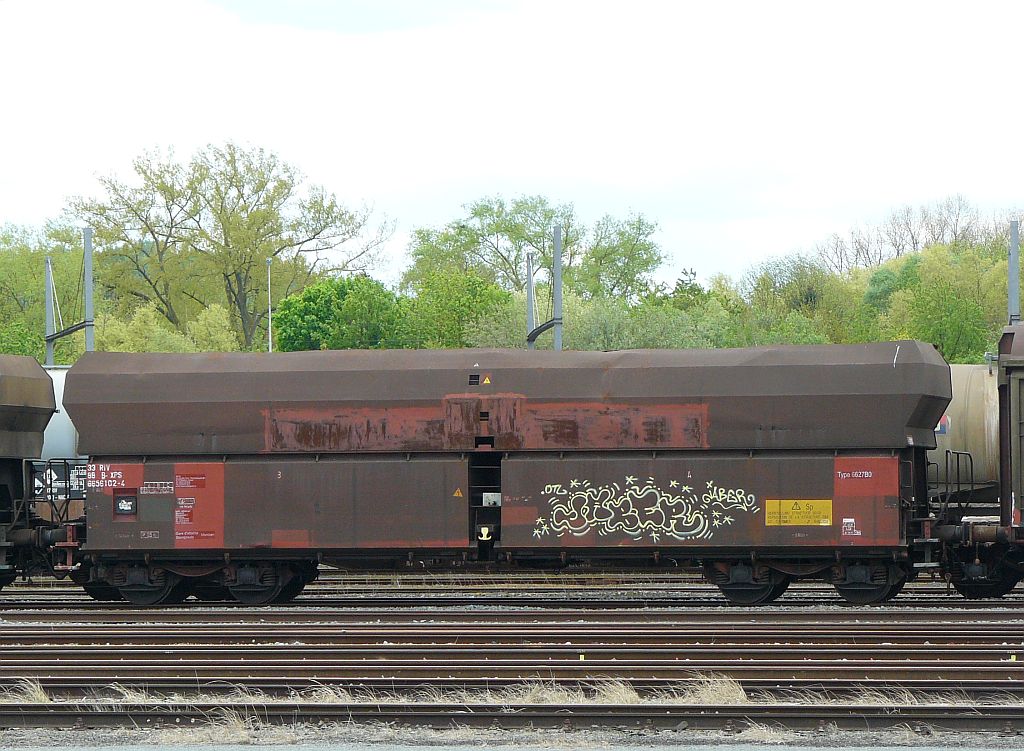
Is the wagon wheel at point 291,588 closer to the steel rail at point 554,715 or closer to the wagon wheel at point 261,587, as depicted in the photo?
the wagon wheel at point 261,587

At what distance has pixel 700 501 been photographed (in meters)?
16.9

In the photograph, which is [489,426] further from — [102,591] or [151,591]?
[102,591]

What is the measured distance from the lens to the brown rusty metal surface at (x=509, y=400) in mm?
16828

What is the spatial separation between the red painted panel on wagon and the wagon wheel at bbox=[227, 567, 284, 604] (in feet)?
2.68

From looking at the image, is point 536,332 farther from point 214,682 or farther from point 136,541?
point 214,682

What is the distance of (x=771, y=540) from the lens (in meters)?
16.8

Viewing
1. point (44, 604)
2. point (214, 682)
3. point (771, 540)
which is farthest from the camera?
point (44, 604)

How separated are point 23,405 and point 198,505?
12.6 ft

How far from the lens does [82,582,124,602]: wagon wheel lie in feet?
61.3

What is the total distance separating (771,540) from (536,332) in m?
9.71

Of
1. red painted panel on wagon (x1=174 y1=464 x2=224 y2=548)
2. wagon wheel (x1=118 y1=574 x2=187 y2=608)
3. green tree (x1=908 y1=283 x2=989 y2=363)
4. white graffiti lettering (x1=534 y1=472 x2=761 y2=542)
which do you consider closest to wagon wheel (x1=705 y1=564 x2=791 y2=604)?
white graffiti lettering (x1=534 y1=472 x2=761 y2=542)

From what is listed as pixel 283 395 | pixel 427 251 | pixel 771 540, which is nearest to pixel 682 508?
pixel 771 540

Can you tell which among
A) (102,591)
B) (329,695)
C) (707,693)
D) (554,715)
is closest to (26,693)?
(329,695)

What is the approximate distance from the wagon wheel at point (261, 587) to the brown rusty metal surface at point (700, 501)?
142 inches
